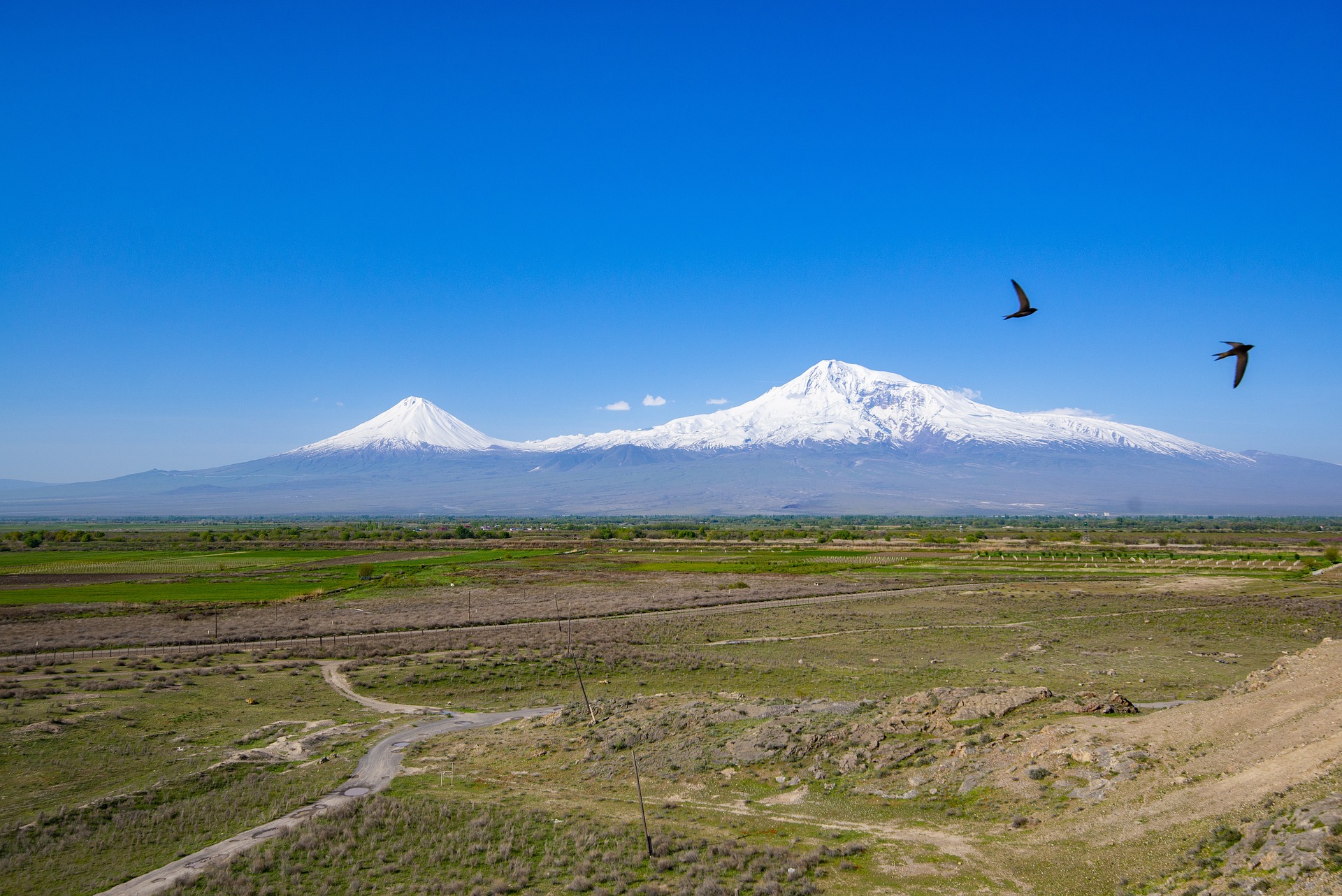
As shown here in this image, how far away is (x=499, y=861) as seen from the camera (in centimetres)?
1752

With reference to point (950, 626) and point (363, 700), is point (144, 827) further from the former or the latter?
point (950, 626)

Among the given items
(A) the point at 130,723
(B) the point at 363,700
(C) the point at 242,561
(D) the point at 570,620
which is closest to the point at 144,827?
(A) the point at 130,723

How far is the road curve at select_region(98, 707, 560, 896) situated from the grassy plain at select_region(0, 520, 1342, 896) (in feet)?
1.95

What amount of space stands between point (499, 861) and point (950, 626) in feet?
134

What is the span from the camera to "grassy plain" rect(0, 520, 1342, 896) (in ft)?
55.3

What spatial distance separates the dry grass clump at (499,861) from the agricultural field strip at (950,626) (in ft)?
93.2

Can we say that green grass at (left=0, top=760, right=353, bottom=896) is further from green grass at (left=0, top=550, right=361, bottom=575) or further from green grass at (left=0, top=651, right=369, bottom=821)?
green grass at (left=0, top=550, right=361, bottom=575)

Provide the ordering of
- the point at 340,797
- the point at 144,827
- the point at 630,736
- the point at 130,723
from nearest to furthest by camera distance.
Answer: the point at 144,827
the point at 340,797
the point at 630,736
the point at 130,723

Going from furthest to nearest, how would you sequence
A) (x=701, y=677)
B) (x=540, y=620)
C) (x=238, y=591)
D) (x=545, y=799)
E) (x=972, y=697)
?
(x=238, y=591), (x=540, y=620), (x=701, y=677), (x=972, y=697), (x=545, y=799)

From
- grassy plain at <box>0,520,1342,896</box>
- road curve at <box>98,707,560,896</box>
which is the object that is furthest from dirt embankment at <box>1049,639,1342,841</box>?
road curve at <box>98,707,560,896</box>

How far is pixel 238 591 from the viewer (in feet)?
254

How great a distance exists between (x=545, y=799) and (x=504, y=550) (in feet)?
377

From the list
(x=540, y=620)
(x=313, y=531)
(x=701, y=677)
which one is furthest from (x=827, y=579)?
(x=313, y=531)

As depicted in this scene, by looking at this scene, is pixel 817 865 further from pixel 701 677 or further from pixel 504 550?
pixel 504 550
